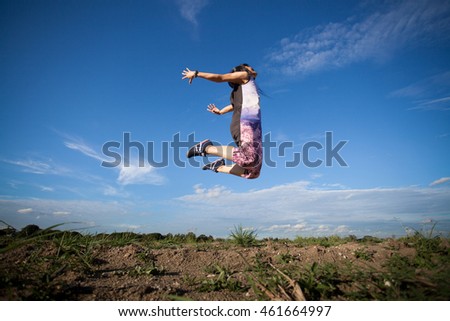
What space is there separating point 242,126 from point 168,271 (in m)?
2.39

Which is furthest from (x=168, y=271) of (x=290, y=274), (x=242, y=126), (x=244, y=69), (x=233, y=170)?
(x=244, y=69)

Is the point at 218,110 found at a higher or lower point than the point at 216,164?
higher

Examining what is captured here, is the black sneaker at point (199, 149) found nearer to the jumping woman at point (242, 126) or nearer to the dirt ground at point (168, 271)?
the jumping woman at point (242, 126)

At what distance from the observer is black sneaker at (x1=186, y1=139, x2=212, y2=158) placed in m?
5.26

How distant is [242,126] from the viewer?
474 centimetres

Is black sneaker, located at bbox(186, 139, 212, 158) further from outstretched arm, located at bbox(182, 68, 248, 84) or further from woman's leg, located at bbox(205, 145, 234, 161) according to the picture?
outstretched arm, located at bbox(182, 68, 248, 84)

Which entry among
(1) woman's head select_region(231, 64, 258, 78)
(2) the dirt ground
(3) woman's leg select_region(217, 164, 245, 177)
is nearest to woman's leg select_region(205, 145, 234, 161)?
(3) woman's leg select_region(217, 164, 245, 177)

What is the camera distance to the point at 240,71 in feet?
16.6

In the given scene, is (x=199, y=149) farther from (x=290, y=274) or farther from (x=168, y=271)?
(x=290, y=274)

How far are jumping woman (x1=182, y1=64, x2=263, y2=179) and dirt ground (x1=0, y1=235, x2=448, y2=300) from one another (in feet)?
4.58

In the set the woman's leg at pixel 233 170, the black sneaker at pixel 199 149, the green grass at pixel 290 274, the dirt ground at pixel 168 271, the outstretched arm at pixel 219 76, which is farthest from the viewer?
the black sneaker at pixel 199 149

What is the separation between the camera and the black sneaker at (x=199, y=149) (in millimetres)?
5262

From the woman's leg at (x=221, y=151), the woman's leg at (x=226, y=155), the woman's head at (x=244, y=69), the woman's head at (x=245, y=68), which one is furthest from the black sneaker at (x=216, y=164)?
the woman's head at (x=245, y=68)
